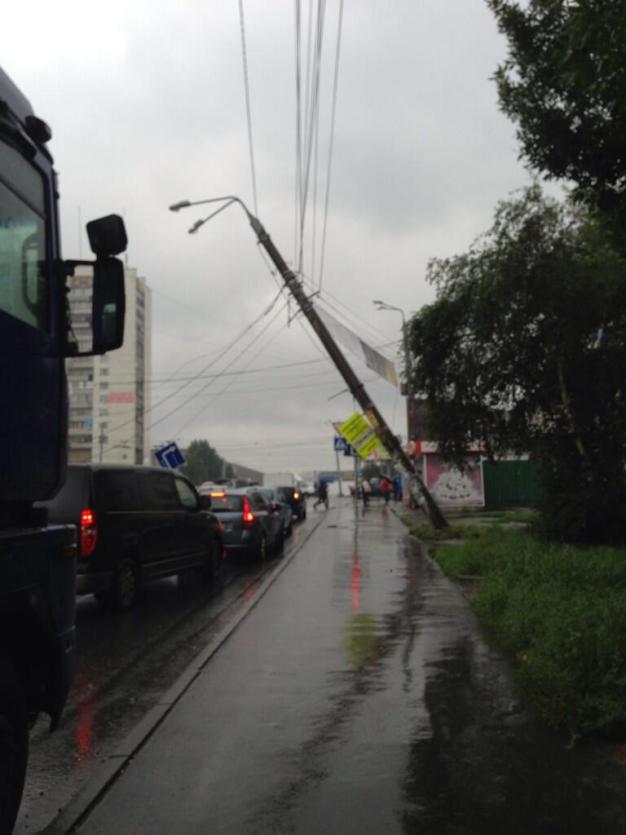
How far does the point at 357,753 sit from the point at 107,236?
333 centimetres

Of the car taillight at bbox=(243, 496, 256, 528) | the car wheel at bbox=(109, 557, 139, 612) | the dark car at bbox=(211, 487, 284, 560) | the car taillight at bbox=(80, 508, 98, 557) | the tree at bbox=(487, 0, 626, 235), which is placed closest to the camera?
the tree at bbox=(487, 0, 626, 235)

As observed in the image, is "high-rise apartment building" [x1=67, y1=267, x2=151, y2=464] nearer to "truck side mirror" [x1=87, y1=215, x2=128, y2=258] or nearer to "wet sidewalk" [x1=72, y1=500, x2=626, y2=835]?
"wet sidewalk" [x1=72, y1=500, x2=626, y2=835]

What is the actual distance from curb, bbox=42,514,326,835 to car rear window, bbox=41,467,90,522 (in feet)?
8.73

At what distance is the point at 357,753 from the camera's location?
16.3ft

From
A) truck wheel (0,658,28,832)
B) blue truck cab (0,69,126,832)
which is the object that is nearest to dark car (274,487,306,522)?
blue truck cab (0,69,126,832)

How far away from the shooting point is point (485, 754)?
16.0ft

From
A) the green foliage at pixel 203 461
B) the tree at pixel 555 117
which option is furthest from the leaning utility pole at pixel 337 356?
the green foliage at pixel 203 461

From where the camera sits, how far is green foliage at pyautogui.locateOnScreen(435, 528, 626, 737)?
5.40 metres

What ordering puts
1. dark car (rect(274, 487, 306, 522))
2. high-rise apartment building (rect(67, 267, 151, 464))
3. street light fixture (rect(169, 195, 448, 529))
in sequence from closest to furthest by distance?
street light fixture (rect(169, 195, 448, 529)) → dark car (rect(274, 487, 306, 522)) → high-rise apartment building (rect(67, 267, 151, 464))

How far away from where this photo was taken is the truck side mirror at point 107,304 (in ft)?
13.1

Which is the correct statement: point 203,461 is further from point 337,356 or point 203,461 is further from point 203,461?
point 337,356

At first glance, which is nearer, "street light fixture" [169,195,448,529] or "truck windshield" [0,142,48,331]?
"truck windshield" [0,142,48,331]

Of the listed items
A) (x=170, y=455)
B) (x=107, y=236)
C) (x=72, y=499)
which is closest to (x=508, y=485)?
(x=170, y=455)

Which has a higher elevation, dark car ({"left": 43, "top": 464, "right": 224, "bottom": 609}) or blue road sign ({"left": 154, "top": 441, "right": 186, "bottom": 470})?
blue road sign ({"left": 154, "top": 441, "right": 186, "bottom": 470})
